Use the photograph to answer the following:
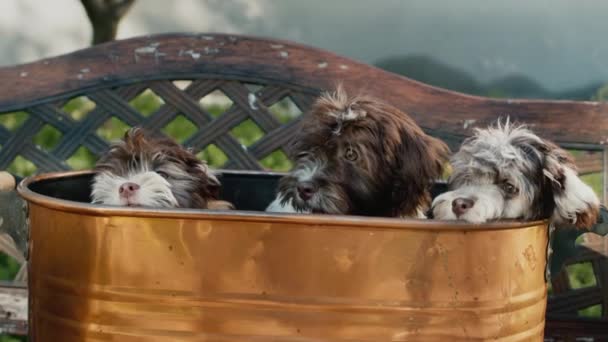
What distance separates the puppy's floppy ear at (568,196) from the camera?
258 cm

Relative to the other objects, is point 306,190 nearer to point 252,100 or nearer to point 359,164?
point 359,164

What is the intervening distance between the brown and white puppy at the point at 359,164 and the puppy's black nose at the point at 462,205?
34 cm

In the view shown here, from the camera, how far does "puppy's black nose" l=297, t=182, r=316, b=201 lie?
2.71 metres

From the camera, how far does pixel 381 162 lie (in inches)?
110

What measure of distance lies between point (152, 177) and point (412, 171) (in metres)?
0.74

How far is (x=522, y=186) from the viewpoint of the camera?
257 centimetres

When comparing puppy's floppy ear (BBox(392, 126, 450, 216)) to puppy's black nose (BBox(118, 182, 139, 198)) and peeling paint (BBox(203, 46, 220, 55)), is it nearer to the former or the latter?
puppy's black nose (BBox(118, 182, 139, 198))

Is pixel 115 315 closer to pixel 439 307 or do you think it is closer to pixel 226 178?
pixel 439 307

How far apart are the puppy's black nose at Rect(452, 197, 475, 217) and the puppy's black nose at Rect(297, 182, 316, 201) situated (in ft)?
1.34

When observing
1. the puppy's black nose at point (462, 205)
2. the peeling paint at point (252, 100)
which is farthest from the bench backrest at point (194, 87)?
the puppy's black nose at point (462, 205)

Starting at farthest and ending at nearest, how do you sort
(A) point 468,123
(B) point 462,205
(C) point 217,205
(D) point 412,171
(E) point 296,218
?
(A) point 468,123, (C) point 217,205, (D) point 412,171, (B) point 462,205, (E) point 296,218

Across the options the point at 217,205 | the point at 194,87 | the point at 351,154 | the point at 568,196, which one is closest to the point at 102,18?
the point at 194,87

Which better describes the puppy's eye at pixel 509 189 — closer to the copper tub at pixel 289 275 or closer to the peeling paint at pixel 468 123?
the copper tub at pixel 289 275

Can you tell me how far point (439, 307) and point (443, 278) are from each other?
0.24ft
